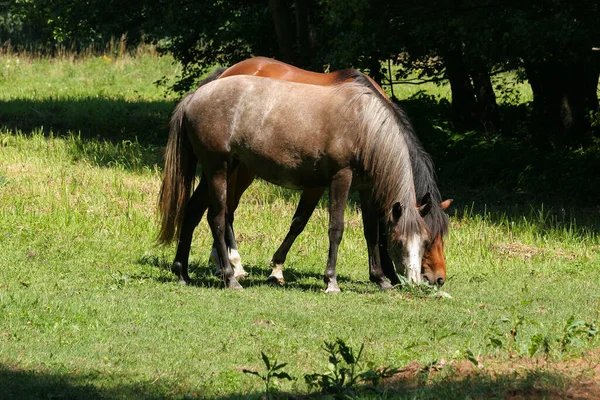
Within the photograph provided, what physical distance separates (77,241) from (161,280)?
174cm

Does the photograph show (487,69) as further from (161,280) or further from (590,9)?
(161,280)

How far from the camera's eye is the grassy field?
5551 millimetres

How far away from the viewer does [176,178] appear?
9227 millimetres

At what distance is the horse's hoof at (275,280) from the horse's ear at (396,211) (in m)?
1.45

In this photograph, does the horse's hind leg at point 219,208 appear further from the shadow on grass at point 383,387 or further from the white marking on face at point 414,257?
the shadow on grass at point 383,387

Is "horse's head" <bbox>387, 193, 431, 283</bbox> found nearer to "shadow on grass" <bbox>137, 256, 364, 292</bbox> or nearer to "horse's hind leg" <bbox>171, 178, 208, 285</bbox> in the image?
"shadow on grass" <bbox>137, 256, 364, 292</bbox>

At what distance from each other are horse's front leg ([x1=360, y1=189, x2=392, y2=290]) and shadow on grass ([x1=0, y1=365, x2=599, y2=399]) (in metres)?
3.72

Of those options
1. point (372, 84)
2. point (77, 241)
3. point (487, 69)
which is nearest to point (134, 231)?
point (77, 241)

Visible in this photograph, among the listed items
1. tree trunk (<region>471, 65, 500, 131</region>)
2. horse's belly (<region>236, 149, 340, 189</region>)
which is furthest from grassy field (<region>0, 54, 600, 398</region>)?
tree trunk (<region>471, 65, 500, 131</region>)

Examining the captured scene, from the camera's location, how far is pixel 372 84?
9258 millimetres

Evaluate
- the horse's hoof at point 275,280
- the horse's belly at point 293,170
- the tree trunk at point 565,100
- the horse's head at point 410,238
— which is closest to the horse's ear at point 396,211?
the horse's head at point 410,238

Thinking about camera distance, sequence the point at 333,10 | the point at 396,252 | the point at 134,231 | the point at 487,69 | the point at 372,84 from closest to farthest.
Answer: the point at 396,252, the point at 372,84, the point at 134,231, the point at 333,10, the point at 487,69

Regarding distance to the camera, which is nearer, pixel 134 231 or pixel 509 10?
pixel 134 231

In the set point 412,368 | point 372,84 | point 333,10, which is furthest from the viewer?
point 333,10
